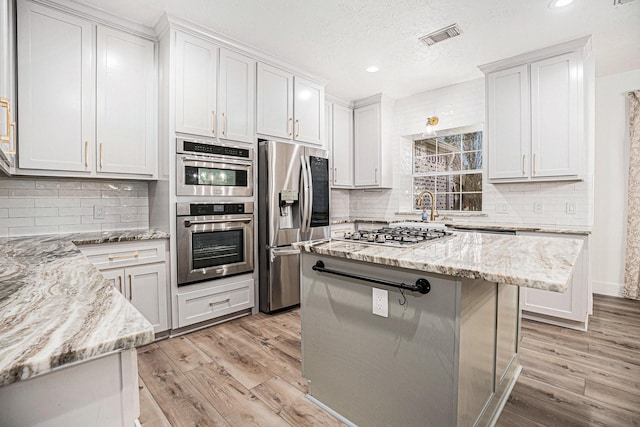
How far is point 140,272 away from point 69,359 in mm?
2359

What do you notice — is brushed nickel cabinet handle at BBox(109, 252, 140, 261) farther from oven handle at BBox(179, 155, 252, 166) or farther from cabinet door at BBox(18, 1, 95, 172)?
oven handle at BBox(179, 155, 252, 166)

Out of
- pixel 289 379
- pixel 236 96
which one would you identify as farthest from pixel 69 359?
pixel 236 96

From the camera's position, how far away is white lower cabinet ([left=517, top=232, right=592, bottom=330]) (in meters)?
2.90

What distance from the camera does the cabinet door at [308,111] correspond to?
146 inches

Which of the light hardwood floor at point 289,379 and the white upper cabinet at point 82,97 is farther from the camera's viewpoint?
the white upper cabinet at point 82,97

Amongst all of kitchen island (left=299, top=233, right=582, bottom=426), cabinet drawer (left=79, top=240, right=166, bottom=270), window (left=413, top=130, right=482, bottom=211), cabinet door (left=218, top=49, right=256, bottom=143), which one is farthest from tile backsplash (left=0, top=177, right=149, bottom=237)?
window (left=413, top=130, right=482, bottom=211)

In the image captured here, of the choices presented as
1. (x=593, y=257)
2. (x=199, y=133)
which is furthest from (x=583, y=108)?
(x=199, y=133)

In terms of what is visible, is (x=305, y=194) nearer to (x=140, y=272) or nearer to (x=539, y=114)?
(x=140, y=272)

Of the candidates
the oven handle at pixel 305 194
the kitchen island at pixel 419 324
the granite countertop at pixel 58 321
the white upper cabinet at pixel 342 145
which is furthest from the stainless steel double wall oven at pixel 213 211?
the white upper cabinet at pixel 342 145

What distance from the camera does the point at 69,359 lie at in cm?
56

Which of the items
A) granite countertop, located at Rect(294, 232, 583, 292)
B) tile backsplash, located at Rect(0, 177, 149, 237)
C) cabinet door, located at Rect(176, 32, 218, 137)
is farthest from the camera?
cabinet door, located at Rect(176, 32, 218, 137)

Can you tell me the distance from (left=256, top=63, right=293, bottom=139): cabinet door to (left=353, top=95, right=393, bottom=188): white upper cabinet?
Result: 5.20ft

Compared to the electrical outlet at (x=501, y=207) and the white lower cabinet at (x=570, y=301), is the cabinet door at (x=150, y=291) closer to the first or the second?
the white lower cabinet at (x=570, y=301)

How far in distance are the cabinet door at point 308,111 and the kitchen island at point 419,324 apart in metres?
2.22
